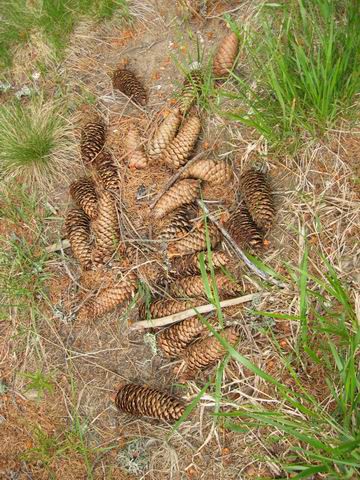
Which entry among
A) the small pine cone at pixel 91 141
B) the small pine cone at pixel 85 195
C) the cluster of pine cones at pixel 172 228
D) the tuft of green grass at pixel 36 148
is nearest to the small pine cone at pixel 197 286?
the cluster of pine cones at pixel 172 228

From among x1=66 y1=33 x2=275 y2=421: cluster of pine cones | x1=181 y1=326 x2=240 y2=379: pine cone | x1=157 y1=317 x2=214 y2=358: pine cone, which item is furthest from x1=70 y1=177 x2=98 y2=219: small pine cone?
x1=181 y1=326 x2=240 y2=379: pine cone

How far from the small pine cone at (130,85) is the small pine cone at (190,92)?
10.4 inches

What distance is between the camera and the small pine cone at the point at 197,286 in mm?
2186

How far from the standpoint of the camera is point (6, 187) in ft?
9.32

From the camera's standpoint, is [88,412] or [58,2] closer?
[88,412]

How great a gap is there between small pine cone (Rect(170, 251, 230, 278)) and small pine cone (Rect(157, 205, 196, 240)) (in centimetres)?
12

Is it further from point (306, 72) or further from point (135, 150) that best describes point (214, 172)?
point (306, 72)

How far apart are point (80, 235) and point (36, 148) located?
0.62 metres

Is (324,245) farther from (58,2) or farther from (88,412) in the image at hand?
(58,2)

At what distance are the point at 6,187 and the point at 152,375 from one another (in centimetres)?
137

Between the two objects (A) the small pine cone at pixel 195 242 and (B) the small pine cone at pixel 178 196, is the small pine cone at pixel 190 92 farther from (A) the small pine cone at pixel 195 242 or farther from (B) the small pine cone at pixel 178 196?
(A) the small pine cone at pixel 195 242

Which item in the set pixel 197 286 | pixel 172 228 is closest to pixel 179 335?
pixel 197 286

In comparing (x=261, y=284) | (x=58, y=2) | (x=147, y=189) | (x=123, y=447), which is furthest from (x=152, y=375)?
(x=58, y=2)

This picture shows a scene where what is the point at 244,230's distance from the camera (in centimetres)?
217
